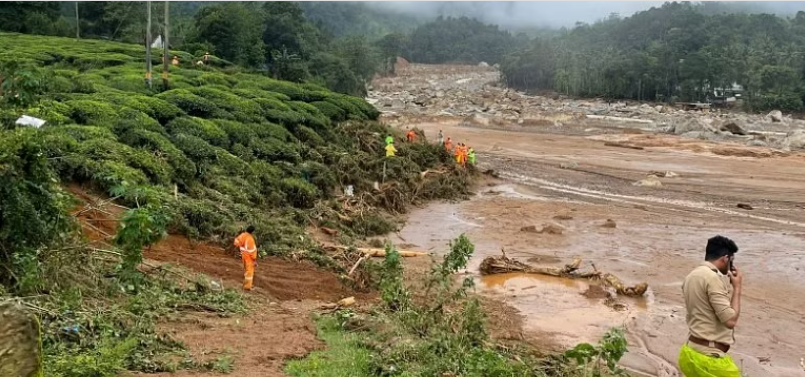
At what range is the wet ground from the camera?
12.2m

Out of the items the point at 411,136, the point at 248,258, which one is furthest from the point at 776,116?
the point at 248,258

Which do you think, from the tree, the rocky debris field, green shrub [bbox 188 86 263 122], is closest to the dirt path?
green shrub [bbox 188 86 263 122]

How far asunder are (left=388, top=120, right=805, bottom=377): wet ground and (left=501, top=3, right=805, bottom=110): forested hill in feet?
110

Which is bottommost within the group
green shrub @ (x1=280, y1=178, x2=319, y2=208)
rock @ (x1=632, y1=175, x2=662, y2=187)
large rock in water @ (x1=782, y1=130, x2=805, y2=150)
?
rock @ (x1=632, y1=175, x2=662, y2=187)

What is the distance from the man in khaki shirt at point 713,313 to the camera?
5.79 metres

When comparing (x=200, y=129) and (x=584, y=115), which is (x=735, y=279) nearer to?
(x=200, y=129)

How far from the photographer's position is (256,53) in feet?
136

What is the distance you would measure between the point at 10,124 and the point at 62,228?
4.61 metres

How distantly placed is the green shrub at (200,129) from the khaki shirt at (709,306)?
592 inches

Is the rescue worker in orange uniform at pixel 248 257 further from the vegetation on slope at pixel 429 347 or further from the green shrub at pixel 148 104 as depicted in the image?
the green shrub at pixel 148 104

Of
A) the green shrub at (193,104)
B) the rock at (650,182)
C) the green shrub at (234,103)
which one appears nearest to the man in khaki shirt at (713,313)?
the green shrub at (193,104)

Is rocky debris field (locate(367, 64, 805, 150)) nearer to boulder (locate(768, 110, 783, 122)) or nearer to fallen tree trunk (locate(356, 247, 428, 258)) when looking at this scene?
boulder (locate(768, 110, 783, 122))

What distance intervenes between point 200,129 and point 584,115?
53.0 m

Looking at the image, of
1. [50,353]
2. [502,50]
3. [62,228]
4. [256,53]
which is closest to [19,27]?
[256,53]
